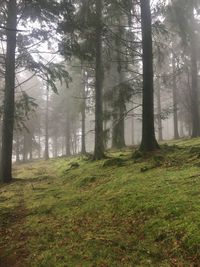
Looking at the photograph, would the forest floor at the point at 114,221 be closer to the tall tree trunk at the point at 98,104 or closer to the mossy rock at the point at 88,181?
the mossy rock at the point at 88,181

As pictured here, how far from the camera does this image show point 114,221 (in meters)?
6.54

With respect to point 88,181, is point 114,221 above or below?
below

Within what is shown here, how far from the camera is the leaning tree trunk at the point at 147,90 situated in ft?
41.2

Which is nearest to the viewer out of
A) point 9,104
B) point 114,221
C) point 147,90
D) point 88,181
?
point 114,221

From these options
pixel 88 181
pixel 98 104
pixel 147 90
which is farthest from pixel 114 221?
pixel 98 104

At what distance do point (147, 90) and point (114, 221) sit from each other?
730 centimetres

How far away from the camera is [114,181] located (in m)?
9.45

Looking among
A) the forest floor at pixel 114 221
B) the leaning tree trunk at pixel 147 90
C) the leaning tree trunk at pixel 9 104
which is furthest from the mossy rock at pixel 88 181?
the leaning tree trunk at pixel 9 104

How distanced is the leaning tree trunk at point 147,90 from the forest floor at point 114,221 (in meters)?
1.94

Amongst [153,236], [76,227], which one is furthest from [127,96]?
[153,236]

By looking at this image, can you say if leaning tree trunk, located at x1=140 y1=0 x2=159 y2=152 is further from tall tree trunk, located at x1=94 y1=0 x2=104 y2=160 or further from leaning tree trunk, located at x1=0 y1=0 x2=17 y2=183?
leaning tree trunk, located at x1=0 y1=0 x2=17 y2=183

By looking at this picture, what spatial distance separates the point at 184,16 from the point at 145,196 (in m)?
10.5

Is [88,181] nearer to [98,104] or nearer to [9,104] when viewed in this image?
[9,104]

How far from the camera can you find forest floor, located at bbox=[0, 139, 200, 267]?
5.03 meters
